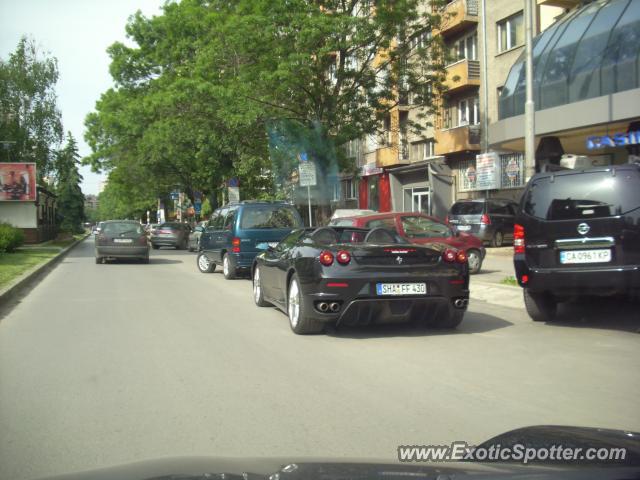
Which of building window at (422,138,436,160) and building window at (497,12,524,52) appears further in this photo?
building window at (422,138,436,160)

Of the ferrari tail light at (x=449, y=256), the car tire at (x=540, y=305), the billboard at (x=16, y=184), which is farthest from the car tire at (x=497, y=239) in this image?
the billboard at (x=16, y=184)

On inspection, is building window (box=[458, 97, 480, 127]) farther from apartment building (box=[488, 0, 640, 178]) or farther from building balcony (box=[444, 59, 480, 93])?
apartment building (box=[488, 0, 640, 178])

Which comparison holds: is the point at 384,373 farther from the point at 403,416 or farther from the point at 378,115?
the point at 378,115

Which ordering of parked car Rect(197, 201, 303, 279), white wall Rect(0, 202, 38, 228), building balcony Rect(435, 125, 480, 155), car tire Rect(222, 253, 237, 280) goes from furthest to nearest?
white wall Rect(0, 202, 38, 228) → building balcony Rect(435, 125, 480, 155) → car tire Rect(222, 253, 237, 280) → parked car Rect(197, 201, 303, 279)

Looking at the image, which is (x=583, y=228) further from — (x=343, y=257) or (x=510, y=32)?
(x=510, y=32)

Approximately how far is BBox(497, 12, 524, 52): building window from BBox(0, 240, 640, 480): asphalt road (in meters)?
20.9

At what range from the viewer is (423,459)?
10.2 ft

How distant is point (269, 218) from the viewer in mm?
15445

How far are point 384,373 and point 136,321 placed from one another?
179 inches

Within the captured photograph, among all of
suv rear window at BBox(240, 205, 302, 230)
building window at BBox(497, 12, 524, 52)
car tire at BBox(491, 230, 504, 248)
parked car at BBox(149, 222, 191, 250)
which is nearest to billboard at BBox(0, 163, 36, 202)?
parked car at BBox(149, 222, 191, 250)

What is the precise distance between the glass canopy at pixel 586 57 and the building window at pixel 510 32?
20.3ft

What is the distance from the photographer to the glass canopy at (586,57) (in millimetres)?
17125

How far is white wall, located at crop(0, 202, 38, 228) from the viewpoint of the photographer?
117 ft

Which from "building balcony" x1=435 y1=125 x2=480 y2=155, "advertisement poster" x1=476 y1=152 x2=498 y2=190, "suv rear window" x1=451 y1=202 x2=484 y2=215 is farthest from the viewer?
"building balcony" x1=435 y1=125 x2=480 y2=155
